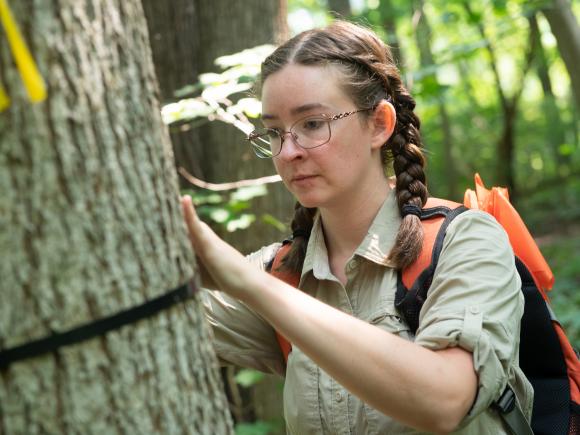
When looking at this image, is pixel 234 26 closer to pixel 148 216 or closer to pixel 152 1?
pixel 152 1

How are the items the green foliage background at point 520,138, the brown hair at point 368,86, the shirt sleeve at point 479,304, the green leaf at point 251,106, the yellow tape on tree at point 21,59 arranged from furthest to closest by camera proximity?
the green foliage background at point 520,138, the green leaf at point 251,106, the brown hair at point 368,86, the shirt sleeve at point 479,304, the yellow tape on tree at point 21,59

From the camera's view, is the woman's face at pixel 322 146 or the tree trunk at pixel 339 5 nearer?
the woman's face at pixel 322 146

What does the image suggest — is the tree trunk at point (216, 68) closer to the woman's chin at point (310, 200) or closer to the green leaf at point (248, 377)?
the green leaf at point (248, 377)

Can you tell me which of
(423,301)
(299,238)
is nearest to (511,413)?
(423,301)

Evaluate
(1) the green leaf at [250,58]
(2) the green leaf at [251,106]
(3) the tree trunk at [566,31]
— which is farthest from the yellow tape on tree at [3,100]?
(3) the tree trunk at [566,31]

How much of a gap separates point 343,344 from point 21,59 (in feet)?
2.85

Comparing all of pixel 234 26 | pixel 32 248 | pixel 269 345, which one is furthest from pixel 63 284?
pixel 234 26

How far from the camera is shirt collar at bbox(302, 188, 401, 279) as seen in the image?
7.42ft

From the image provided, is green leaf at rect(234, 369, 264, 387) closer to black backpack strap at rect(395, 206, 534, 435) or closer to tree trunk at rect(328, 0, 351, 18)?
black backpack strap at rect(395, 206, 534, 435)

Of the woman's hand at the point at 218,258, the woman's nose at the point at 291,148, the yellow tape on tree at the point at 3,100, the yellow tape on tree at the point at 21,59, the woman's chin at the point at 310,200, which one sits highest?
the yellow tape on tree at the point at 21,59

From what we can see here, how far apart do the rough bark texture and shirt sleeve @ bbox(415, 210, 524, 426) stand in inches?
28.5

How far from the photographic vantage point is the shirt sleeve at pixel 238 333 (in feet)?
7.86

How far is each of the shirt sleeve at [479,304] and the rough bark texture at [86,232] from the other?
725mm

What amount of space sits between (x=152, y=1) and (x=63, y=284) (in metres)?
3.83
